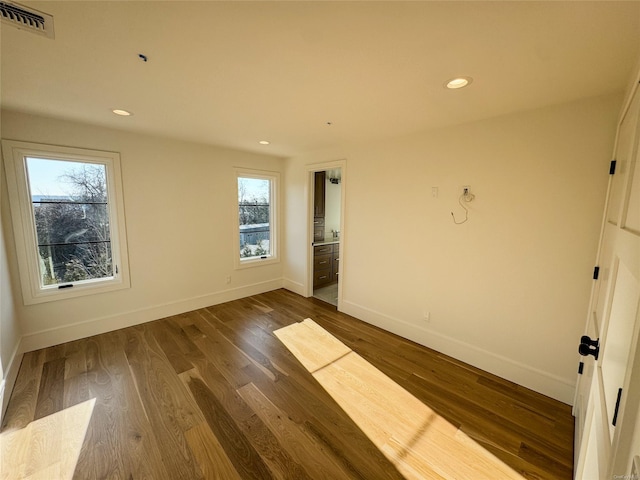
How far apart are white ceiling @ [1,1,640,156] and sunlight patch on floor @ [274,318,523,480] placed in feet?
7.80

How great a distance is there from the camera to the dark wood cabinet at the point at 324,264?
15.4 ft

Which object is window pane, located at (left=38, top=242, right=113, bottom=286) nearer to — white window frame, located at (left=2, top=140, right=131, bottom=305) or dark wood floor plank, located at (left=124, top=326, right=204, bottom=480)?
white window frame, located at (left=2, top=140, right=131, bottom=305)

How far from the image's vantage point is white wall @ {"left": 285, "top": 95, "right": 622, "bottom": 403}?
1.99m

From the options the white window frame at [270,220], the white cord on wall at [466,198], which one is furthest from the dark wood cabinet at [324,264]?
the white cord on wall at [466,198]

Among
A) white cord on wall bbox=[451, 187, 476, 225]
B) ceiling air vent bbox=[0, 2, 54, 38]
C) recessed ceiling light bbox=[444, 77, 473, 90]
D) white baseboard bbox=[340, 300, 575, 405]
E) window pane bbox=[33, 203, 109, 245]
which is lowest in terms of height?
white baseboard bbox=[340, 300, 575, 405]

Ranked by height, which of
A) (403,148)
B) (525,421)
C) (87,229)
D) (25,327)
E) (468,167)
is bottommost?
(525,421)

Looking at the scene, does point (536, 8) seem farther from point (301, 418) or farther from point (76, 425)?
point (76, 425)

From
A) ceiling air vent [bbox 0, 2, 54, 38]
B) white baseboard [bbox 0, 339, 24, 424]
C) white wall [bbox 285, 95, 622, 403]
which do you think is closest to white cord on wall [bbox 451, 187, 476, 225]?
white wall [bbox 285, 95, 622, 403]

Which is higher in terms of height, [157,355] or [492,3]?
[492,3]

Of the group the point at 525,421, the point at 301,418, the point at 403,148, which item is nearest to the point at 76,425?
the point at 301,418

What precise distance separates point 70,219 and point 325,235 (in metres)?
3.67

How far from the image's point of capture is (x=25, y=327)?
2.69 metres

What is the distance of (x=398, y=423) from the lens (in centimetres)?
190

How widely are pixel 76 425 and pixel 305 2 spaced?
2.94m
